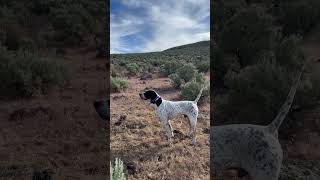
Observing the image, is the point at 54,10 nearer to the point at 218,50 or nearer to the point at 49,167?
the point at 218,50

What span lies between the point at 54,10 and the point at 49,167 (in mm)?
9907

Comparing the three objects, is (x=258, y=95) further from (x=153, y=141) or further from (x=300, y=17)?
(x=300, y=17)

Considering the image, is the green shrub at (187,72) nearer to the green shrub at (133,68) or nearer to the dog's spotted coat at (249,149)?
the green shrub at (133,68)

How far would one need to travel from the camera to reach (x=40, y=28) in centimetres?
1410

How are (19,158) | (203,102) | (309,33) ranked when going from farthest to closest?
(309,33) < (203,102) < (19,158)

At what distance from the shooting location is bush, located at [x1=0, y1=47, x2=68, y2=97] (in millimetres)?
7789

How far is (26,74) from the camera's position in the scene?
26.1ft

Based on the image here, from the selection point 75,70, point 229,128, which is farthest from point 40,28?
point 229,128

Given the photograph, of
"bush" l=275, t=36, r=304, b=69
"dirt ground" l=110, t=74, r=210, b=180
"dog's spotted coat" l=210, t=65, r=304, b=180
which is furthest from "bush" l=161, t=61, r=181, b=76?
"dog's spotted coat" l=210, t=65, r=304, b=180

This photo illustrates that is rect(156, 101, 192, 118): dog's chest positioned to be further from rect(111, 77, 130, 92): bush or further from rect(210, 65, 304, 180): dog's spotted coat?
rect(111, 77, 130, 92): bush

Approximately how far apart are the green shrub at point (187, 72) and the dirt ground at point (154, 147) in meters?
2.79

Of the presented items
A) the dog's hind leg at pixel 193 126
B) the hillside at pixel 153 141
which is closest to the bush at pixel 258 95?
the hillside at pixel 153 141

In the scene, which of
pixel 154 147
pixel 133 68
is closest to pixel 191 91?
pixel 154 147

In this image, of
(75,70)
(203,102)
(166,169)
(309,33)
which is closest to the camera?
(166,169)
